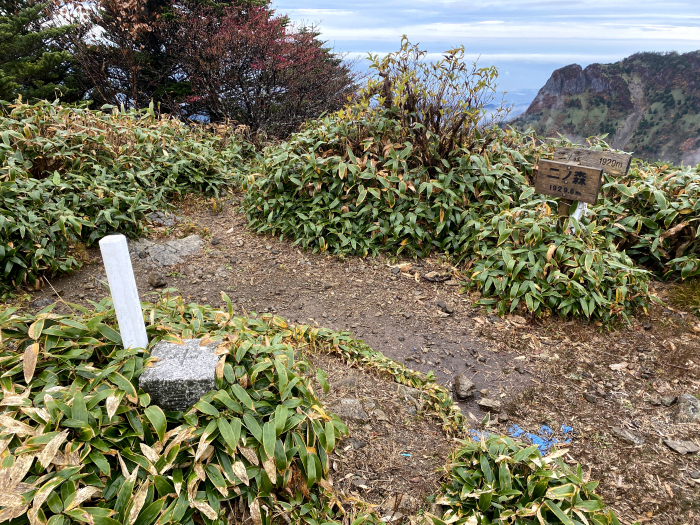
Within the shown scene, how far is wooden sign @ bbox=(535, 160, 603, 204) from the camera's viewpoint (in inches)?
162

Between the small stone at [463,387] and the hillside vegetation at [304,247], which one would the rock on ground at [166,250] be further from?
the small stone at [463,387]

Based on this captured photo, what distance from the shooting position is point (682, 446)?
2.86 m

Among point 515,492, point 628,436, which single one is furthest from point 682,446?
point 515,492

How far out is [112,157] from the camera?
552 centimetres

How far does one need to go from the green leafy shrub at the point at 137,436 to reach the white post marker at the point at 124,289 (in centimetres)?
8

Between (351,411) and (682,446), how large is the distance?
213 cm

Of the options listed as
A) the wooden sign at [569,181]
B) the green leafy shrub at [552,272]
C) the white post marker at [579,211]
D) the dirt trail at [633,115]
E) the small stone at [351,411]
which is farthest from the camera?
the dirt trail at [633,115]

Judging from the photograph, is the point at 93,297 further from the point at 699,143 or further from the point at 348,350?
the point at 699,143

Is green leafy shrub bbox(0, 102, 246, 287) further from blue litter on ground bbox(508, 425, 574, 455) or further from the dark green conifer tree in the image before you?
blue litter on ground bbox(508, 425, 574, 455)

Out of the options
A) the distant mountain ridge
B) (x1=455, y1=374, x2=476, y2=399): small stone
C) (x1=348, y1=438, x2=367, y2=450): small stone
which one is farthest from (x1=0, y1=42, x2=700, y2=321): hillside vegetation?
the distant mountain ridge

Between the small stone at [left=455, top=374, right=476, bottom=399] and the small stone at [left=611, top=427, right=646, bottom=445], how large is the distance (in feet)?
3.10

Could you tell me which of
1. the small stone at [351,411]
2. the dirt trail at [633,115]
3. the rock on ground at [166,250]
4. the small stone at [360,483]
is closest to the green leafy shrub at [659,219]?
the small stone at [351,411]

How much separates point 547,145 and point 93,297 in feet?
18.3

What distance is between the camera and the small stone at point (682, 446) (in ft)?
9.27
